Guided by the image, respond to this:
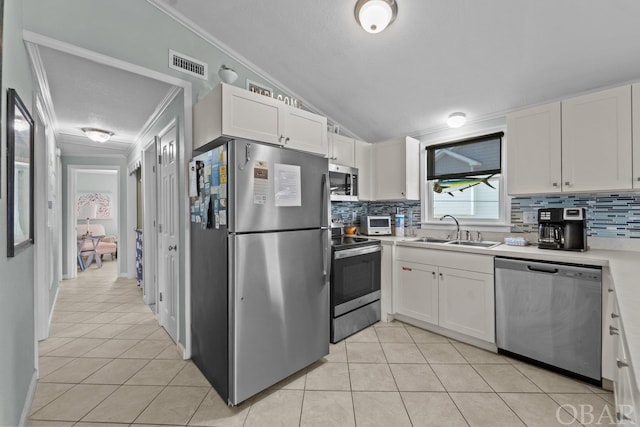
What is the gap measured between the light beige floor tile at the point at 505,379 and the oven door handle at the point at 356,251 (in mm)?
1319

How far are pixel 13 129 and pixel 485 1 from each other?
2822mm

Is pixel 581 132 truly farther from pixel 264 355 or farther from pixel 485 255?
pixel 264 355

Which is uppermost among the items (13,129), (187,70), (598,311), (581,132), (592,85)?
(187,70)

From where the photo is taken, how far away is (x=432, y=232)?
3.42m

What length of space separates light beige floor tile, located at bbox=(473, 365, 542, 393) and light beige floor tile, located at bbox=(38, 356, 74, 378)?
335 cm

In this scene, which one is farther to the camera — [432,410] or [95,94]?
[95,94]

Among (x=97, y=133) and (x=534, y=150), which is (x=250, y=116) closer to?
(x=534, y=150)

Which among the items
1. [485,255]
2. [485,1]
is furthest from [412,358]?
[485,1]

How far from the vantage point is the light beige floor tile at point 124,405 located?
67.9 inches

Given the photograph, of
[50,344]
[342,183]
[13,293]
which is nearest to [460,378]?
[342,183]

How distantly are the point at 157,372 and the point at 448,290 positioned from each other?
2.59m

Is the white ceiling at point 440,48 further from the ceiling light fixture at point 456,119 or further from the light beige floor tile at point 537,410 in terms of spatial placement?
the light beige floor tile at point 537,410

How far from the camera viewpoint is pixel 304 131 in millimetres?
2516

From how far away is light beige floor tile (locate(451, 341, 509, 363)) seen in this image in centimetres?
235
